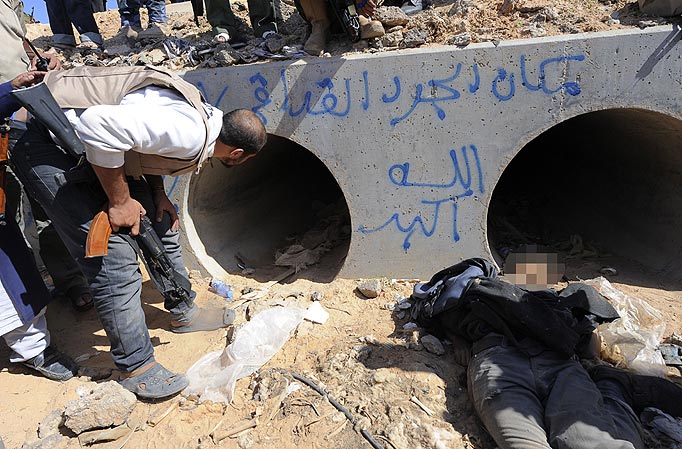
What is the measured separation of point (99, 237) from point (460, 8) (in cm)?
349

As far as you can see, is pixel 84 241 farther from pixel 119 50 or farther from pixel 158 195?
pixel 119 50

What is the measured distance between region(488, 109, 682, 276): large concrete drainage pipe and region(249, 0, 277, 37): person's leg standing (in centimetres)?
314

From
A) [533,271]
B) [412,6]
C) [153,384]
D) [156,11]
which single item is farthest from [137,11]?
[533,271]

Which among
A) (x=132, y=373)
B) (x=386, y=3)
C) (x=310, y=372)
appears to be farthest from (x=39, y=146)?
(x=386, y=3)

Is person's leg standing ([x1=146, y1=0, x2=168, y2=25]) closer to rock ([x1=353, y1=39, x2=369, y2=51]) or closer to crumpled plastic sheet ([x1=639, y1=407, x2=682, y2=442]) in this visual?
rock ([x1=353, y1=39, x2=369, y2=51])

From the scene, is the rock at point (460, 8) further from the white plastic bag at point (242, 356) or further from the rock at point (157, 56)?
the white plastic bag at point (242, 356)

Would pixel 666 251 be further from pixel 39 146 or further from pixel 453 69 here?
pixel 39 146

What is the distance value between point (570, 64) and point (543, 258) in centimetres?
151

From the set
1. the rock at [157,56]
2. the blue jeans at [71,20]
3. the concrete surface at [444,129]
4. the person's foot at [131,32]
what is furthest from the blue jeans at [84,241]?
the blue jeans at [71,20]

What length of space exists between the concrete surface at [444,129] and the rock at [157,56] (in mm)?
624

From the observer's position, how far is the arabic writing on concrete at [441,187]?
3.65 m

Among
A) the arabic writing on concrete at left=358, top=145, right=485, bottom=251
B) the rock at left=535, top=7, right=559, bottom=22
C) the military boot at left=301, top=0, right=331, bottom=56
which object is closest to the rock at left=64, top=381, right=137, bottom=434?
the arabic writing on concrete at left=358, top=145, right=485, bottom=251

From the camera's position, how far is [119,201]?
8.14 feet

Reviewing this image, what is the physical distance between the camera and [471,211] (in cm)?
374
